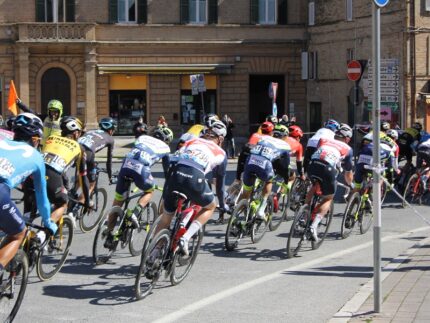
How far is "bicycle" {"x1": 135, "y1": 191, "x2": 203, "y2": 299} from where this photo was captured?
9086 mm

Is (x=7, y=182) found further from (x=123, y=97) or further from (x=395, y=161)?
(x=123, y=97)

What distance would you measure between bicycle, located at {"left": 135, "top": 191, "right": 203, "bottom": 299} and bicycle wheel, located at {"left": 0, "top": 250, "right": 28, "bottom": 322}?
1.59 m

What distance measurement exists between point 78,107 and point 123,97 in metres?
2.39

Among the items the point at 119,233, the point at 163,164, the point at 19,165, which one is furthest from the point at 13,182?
the point at 163,164

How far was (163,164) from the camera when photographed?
41.0 feet

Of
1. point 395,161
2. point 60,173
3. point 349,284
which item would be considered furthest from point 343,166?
point 60,173

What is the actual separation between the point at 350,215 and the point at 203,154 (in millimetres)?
4400

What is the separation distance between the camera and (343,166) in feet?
46.2

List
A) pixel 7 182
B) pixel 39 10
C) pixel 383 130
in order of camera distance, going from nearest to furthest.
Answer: pixel 7 182 → pixel 383 130 → pixel 39 10

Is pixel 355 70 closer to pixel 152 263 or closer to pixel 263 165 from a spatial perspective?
pixel 263 165

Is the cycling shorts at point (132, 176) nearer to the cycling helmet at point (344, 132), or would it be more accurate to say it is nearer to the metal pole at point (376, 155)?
the cycling helmet at point (344, 132)

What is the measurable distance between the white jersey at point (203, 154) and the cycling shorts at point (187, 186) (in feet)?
0.44

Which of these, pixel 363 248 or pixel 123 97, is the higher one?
pixel 123 97

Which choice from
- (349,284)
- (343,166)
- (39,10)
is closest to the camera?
(349,284)
